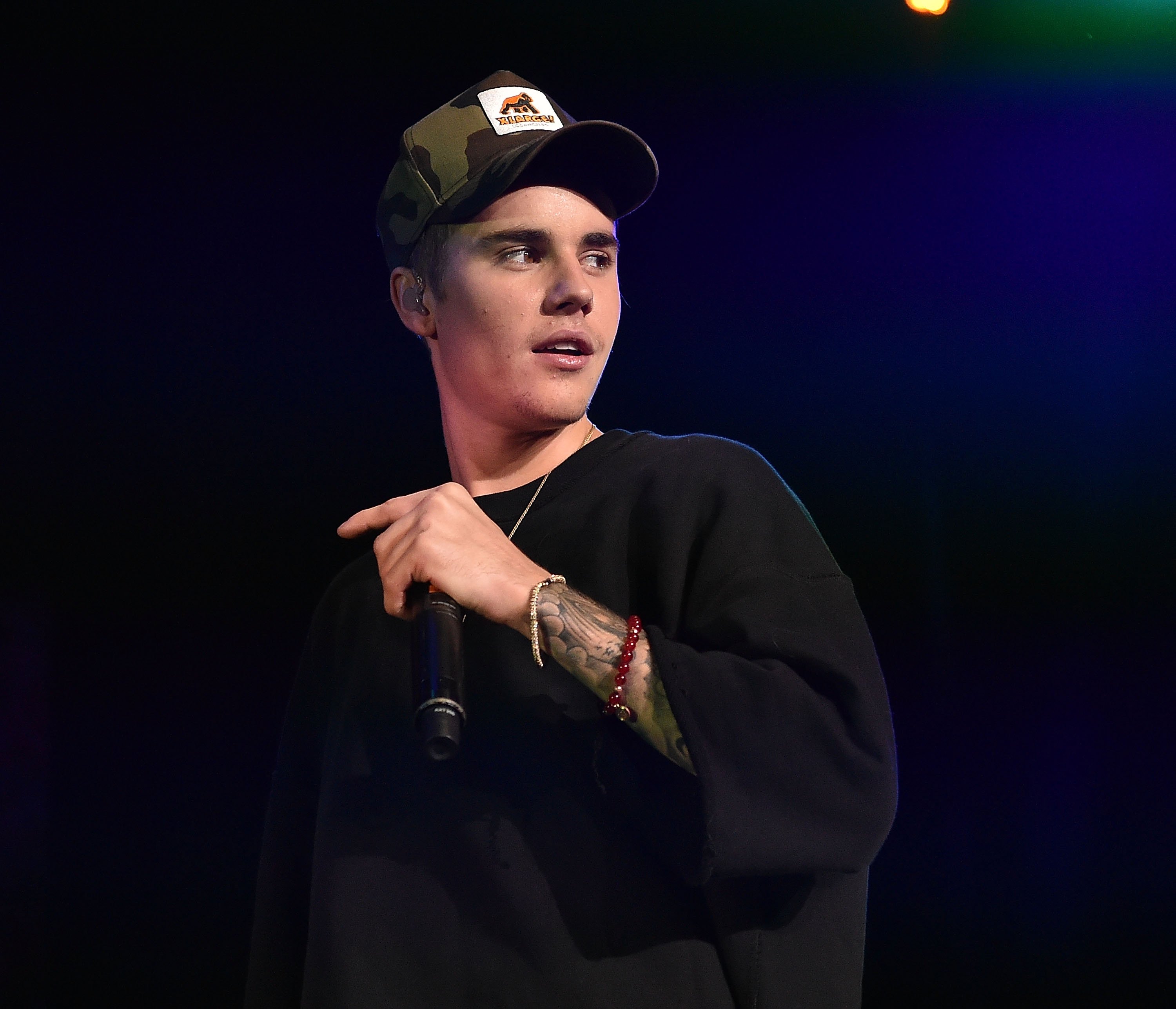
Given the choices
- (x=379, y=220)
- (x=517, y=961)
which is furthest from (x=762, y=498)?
(x=379, y=220)

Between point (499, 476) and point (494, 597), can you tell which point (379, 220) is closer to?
point (499, 476)

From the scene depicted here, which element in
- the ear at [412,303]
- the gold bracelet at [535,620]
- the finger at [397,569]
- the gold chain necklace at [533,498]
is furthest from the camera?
the ear at [412,303]

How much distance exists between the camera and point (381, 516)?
57.8 inches

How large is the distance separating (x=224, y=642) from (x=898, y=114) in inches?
69.1

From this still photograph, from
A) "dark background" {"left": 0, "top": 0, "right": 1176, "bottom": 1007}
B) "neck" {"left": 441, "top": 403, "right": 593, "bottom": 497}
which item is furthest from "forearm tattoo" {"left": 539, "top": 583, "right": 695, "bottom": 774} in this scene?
"dark background" {"left": 0, "top": 0, "right": 1176, "bottom": 1007}

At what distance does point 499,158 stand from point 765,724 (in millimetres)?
854

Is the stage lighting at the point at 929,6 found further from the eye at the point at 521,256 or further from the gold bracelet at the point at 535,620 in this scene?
the gold bracelet at the point at 535,620

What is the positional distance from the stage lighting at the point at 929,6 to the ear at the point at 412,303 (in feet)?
4.33

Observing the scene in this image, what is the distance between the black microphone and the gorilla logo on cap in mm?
741

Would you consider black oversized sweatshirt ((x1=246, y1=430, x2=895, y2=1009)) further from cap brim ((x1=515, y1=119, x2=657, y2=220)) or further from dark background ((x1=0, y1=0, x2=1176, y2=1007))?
dark background ((x1=0, y1=0, x2=1176, y2=1007))

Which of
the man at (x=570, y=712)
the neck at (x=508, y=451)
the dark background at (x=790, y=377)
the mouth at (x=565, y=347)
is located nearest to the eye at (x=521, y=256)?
the man at (x=570, y=712)

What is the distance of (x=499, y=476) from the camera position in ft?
5.54

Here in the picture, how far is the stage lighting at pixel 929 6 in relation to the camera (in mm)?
2422

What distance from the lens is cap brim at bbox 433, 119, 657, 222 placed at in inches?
61.6
